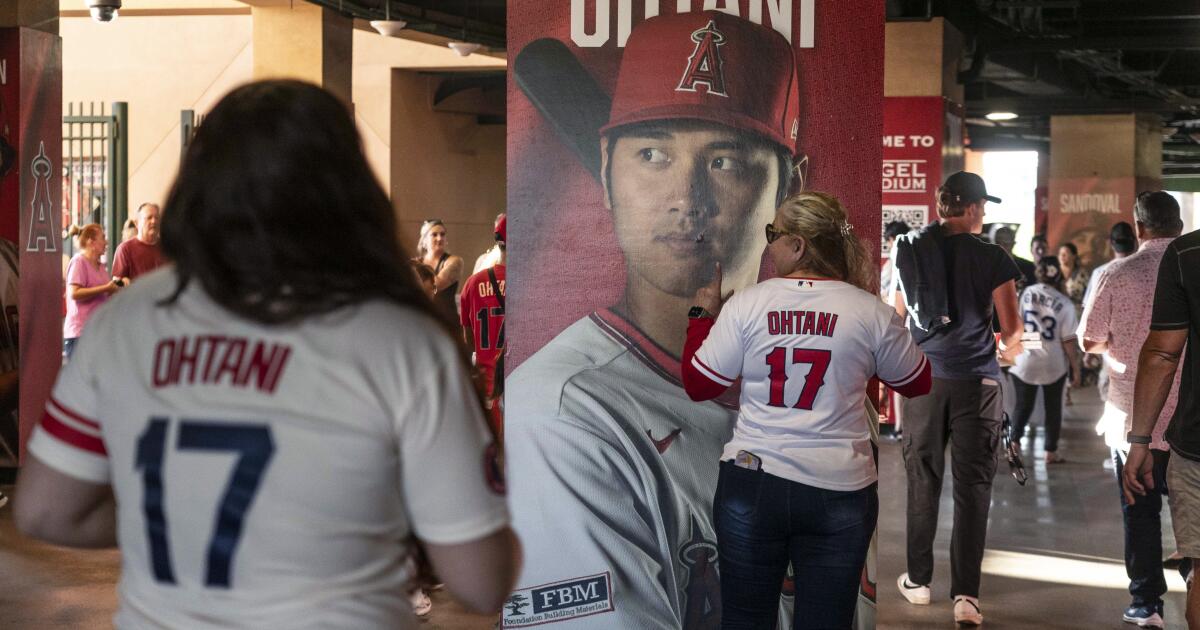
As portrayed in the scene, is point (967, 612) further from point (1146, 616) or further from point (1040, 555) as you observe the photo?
point (1040, 555)

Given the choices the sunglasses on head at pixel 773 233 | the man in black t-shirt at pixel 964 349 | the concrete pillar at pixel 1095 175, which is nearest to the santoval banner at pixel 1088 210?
the concrete pillar at pixel 1095 175

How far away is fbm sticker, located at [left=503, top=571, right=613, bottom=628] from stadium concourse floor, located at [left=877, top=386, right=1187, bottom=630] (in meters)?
1.57

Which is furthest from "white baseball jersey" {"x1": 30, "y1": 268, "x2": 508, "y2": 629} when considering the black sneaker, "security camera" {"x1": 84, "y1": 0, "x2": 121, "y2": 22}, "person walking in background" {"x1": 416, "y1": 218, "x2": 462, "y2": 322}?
"security camera" {"x1": 84, "y1": 0, "x2": 121, "y2": 22}

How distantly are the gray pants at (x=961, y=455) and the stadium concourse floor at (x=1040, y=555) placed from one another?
11.6 inches

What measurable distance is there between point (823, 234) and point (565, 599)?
143 cm

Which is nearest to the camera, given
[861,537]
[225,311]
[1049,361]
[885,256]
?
[225,311]

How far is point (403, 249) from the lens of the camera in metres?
1.57

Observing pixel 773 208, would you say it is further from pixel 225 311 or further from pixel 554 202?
pixel 225 311

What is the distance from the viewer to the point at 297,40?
445 inches

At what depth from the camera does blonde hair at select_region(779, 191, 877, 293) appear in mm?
3309

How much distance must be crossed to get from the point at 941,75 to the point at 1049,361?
2.66 meters

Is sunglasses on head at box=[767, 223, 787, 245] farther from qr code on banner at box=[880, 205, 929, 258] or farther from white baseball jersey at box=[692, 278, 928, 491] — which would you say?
qr code on banner at box=[880, 205, 929, 258]

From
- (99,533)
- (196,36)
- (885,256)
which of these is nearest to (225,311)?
(99,533)

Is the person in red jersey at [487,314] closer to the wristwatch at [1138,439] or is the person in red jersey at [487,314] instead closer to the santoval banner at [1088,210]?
the wristwatch at [1138,439]
